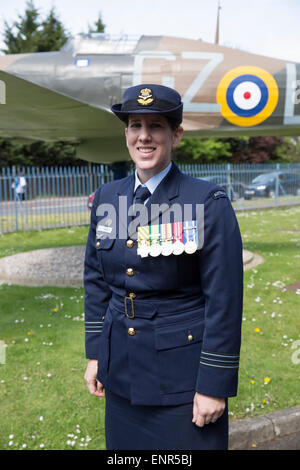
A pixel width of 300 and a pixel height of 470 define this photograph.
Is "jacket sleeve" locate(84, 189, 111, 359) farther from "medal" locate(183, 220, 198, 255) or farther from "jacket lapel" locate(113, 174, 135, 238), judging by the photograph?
"medal" locate(183, 220, 198, 255)

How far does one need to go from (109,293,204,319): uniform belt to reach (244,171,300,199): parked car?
17.0m

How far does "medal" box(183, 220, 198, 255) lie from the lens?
165cm

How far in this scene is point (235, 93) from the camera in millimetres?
5809

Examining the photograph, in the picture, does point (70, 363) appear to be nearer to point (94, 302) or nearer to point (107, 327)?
point (94, 302)

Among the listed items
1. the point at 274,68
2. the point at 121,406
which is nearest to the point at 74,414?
the point at 121,406

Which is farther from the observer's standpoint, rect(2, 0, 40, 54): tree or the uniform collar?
rect(2, 0, 40, 54): tree

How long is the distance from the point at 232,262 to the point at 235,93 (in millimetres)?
4812

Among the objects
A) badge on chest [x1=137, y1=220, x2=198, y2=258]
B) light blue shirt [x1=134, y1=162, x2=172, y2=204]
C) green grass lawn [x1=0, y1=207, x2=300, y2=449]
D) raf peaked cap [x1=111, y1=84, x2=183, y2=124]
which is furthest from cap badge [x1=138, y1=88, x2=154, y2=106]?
green grass lawn [x1=0, y1=207, x2=300, y2=449]

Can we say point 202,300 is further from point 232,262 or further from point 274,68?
point 274,68

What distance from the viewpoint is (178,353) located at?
65.9 inches

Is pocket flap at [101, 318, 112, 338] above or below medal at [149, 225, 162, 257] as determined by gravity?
below

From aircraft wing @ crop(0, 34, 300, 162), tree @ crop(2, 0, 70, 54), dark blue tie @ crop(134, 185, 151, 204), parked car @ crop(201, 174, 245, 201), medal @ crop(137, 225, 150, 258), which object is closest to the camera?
medal @ crop(137, 225, 150, 258)

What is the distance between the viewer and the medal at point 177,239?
65.8 inches

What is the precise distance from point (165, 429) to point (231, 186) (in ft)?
55.0
